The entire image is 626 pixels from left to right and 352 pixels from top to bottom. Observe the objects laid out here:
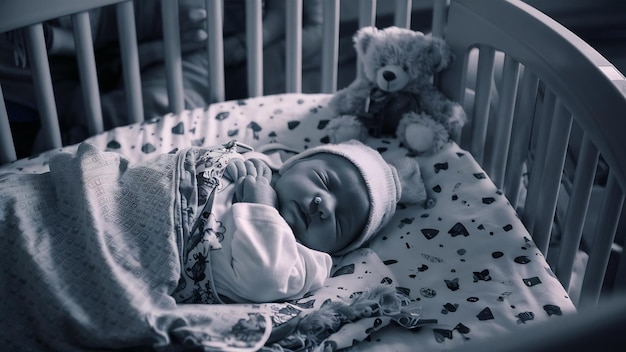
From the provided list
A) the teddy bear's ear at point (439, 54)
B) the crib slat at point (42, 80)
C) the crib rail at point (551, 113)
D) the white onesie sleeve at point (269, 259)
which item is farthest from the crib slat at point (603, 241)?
the crib slat at point (42, 80)

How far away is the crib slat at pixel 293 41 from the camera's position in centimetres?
140

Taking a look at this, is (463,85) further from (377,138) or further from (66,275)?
(66,275)

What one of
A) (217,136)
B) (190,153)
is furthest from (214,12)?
(190,153)

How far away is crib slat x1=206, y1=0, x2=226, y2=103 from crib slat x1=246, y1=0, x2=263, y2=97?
0.20 ft

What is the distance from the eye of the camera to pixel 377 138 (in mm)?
1349

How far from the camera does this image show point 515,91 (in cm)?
112

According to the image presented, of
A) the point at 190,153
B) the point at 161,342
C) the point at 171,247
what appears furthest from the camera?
the point at 190,153

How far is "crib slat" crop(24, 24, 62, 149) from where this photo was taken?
1.15 m

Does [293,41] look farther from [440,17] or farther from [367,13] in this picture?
[440,17]

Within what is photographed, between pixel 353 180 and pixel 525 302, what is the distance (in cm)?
34

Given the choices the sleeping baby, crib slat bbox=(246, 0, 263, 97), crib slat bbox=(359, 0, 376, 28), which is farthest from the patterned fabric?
crib slat bbox=(359, 0, 376, 28)

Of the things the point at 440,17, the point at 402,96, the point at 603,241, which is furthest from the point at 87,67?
the point at 603,241

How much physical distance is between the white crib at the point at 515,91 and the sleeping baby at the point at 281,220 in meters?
0.24

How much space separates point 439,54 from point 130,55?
2.01 ft
